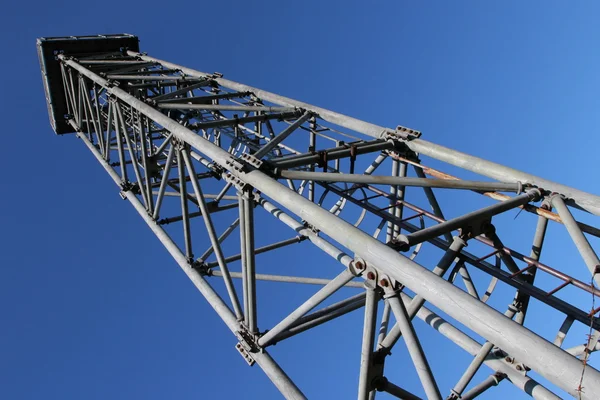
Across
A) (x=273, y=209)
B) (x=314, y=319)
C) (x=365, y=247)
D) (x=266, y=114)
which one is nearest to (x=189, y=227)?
(x=273, y=209)

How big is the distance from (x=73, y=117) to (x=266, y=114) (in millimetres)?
12901

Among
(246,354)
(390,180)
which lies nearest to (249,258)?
(246,354)

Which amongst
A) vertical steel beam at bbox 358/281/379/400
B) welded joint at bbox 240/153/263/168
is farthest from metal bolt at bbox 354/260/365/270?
welded joint at bbox 240/153/263/168

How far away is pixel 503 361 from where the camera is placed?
9.47 metres

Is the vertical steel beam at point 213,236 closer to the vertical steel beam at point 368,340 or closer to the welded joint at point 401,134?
the vertical steel beam at point 368,340

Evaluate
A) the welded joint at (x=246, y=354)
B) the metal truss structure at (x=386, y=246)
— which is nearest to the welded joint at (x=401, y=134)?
the metal truss structure at (x=386, y=246)

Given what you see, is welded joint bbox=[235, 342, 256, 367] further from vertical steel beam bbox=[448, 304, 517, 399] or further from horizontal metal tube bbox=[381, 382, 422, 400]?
vertical steel beam bbox=[448, 304, 517, 399]

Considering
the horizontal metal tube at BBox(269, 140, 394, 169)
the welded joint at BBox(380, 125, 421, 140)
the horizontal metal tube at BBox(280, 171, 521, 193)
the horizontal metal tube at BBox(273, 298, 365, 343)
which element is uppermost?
the welded joint at BBox(380, 125, 421, 140)

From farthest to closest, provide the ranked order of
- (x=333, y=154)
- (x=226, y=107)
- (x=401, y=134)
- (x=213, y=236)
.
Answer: (x=226, y=107) → (x=401, y=134) → (x=213, y=236) → (x=333, y=154)

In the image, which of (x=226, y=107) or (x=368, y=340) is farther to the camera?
(x=226, y=107)

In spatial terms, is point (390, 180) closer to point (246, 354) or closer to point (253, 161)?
point (253, 161)

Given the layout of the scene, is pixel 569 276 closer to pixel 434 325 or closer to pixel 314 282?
pixel 434 325

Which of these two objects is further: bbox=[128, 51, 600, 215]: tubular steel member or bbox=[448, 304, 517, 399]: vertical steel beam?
bbox=[448, 304, 517, 399]: vertical steel beam

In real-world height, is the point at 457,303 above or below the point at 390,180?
below
